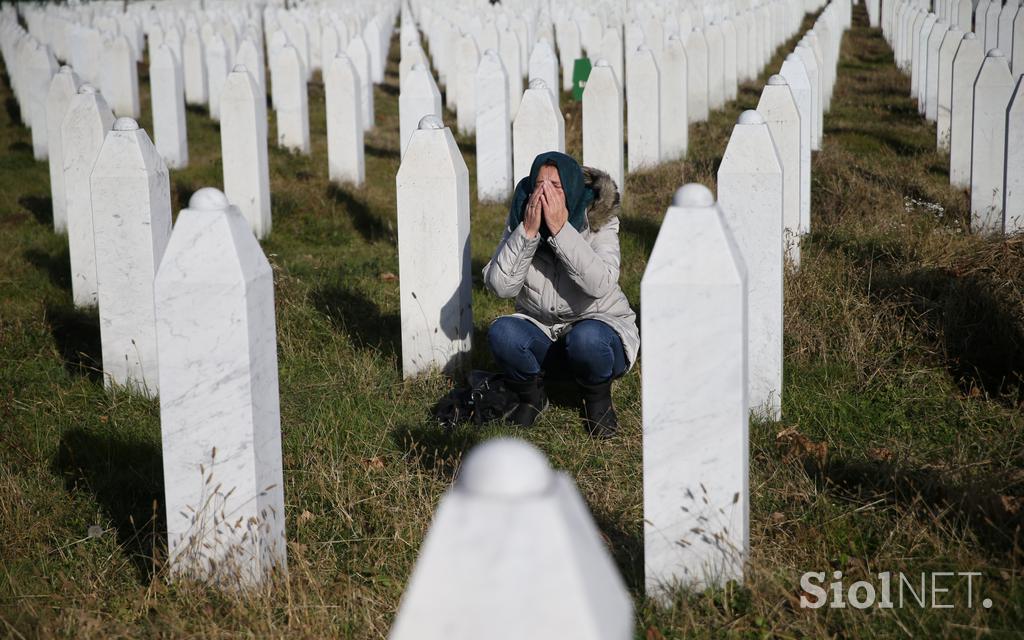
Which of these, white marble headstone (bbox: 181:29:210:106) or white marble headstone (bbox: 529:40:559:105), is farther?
white marble headstone (bbox: 181:29:210:106)

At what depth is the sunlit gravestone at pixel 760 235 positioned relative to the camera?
Result: 14.7 feet

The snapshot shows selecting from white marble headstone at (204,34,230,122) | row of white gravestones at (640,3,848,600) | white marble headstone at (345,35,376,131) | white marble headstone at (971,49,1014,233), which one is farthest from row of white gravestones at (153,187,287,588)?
white marble headstone at (204,34,230,122)

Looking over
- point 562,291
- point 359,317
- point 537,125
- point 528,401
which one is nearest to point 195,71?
point 537,125

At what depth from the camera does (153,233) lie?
16.8 feet

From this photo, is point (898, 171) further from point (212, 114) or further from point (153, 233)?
point (212, 114)

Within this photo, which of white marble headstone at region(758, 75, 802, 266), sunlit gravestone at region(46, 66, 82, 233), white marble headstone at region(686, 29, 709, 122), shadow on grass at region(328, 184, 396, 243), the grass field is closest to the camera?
the grass field

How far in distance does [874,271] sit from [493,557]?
5.10 metres

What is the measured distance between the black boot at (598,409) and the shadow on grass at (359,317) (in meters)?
1.43

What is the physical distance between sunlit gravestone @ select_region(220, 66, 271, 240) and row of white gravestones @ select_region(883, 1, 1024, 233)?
5053mm

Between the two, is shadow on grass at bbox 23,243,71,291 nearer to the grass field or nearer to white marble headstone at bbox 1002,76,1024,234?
the grass field

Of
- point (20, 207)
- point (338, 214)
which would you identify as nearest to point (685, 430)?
point (338, 214)

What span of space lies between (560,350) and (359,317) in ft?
5.76

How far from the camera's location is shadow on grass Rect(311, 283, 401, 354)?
5.80 m

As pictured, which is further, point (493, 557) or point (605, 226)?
point (605, 226)
